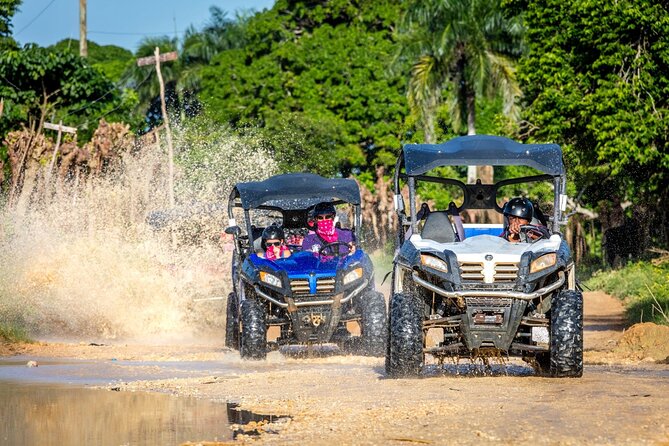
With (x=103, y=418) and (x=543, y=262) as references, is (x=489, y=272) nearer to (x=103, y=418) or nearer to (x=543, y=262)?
(x=543, y=262)

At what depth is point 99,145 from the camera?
3070cm

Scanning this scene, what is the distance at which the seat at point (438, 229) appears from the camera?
13148 mm

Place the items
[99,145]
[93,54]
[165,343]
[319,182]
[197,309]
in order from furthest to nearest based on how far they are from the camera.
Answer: [93,54], [99,145], [197,309], [165,343], [319,182]

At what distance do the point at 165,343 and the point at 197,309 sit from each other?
2.38 meters

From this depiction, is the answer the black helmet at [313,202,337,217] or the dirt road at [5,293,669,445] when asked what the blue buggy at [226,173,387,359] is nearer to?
the dirt road at [5,293,669,445]

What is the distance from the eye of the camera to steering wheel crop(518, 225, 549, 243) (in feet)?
43.4

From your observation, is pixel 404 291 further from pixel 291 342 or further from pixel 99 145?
pixel 99 145

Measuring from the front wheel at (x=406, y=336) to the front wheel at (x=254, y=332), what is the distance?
372 cm

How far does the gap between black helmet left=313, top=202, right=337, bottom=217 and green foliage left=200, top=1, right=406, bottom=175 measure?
33.2 meters

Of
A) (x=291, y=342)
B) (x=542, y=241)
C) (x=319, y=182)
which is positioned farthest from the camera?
(x=319, y=182)

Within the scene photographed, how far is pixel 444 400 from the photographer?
426 inches

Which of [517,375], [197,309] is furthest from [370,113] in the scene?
[517,375]

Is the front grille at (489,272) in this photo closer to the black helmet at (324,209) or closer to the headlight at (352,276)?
the headlight at (352,276)

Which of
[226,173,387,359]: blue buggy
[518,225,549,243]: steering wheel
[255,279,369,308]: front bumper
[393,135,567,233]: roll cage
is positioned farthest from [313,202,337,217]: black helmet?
[518,225,549,243]: steering wheel
